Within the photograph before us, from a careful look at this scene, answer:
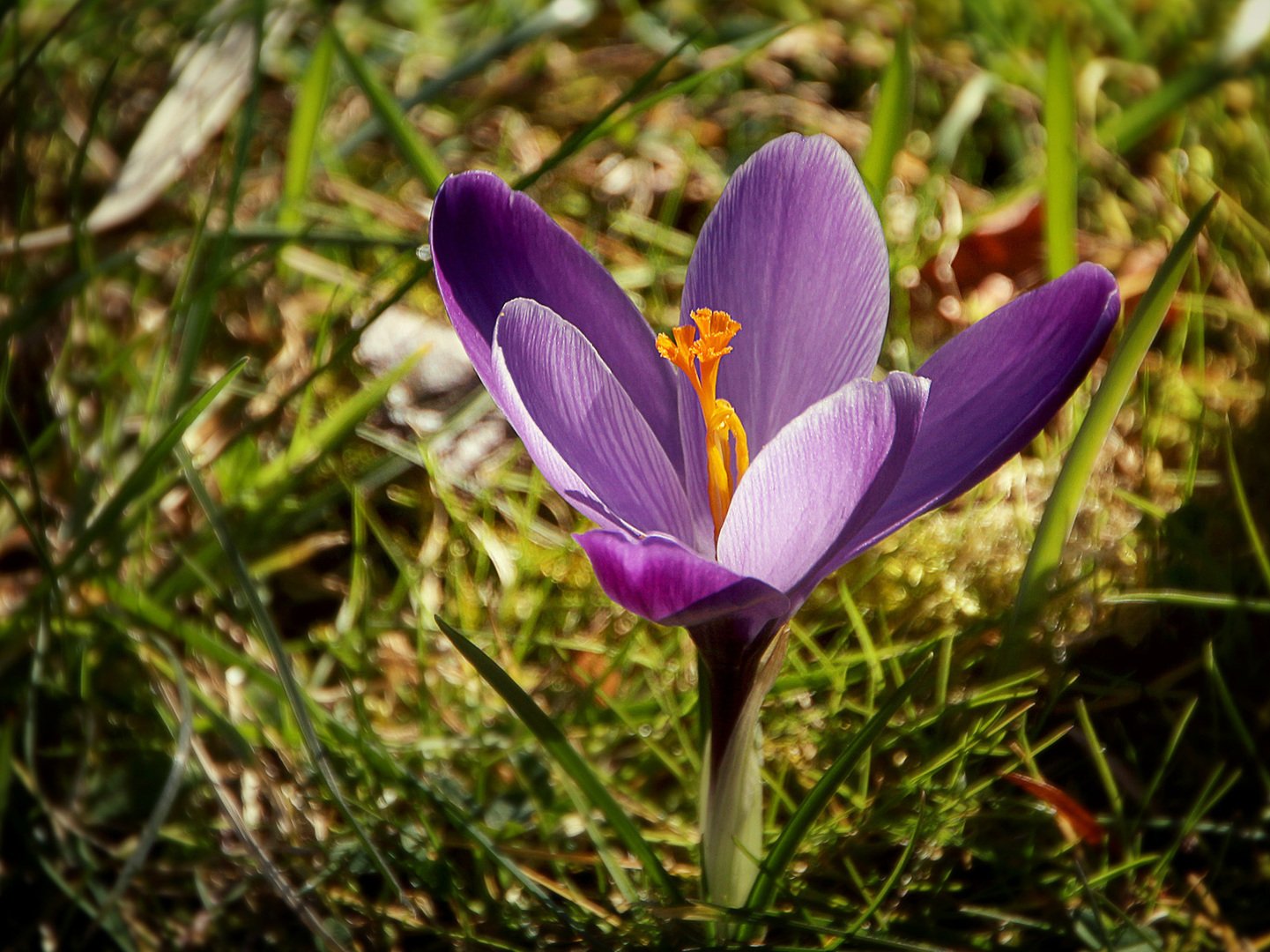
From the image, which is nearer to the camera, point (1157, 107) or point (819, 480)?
point (819, 480)

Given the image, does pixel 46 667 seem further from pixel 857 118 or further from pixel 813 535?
pixel 857 118

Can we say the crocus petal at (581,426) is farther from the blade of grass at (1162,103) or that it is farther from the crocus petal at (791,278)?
the blade of grass at (1162,103)

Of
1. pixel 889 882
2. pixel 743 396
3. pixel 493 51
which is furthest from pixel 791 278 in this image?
pixel 493 51

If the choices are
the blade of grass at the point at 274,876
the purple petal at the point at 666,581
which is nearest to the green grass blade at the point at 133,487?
the blade of grass at the point at 274,876

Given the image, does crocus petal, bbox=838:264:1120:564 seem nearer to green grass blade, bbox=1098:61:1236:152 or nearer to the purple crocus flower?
the purple crocus flower

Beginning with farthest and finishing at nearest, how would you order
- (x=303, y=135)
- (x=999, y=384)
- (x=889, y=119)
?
(x=303, y=135), (x=889, y=119), (x=999, y=384)

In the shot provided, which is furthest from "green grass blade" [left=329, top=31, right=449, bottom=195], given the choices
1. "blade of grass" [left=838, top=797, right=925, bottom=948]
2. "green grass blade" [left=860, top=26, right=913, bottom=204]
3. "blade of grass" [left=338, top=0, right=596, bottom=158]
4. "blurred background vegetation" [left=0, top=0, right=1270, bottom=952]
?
"blade of grass" [left=838, top=797, right=925, bottom=948]

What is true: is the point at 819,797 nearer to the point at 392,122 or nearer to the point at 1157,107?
the point at 392,122
